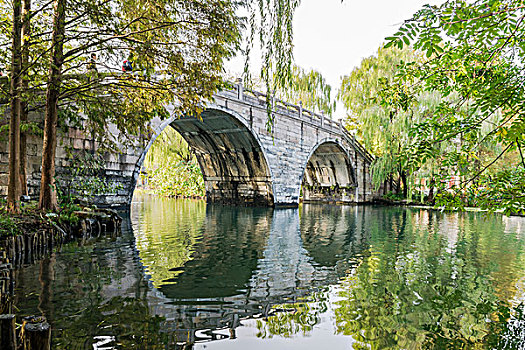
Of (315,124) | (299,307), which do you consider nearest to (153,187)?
(315,124)

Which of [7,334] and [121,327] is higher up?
[7,334]

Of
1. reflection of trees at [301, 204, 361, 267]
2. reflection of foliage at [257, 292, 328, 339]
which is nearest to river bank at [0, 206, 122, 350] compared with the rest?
reflection of foliage at [257, 292, 328, 339]

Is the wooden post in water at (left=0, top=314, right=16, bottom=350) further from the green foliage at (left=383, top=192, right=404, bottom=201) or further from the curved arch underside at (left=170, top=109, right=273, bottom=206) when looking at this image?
the green foliage at (left=383, top=192, right=404, bottom=201)

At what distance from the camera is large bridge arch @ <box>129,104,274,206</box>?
44.2 feet

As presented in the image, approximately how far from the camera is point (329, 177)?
2130 centimetres

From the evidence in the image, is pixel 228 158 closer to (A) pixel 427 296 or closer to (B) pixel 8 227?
(B) pixel 8 227

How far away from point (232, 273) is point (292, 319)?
1.48 m

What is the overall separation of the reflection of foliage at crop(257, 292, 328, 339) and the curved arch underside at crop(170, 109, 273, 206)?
9889mm

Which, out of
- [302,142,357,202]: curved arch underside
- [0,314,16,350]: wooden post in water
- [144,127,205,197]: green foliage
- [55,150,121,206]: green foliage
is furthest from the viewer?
[302,142,357,202]: curved arch underside

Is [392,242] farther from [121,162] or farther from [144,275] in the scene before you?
[121,162]

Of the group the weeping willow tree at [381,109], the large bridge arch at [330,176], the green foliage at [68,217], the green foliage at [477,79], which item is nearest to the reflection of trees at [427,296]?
the green foliage at [477,79]

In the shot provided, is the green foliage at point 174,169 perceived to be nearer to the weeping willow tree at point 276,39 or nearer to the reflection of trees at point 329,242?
the reflection of trees at point 329,242

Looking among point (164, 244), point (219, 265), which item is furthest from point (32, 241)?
point (219, 265)

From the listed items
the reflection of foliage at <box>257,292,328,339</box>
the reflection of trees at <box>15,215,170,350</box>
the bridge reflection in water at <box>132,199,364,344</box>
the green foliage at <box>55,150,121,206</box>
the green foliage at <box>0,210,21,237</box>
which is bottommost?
the reflection of foliage at <box>257,292,328,339</box>
